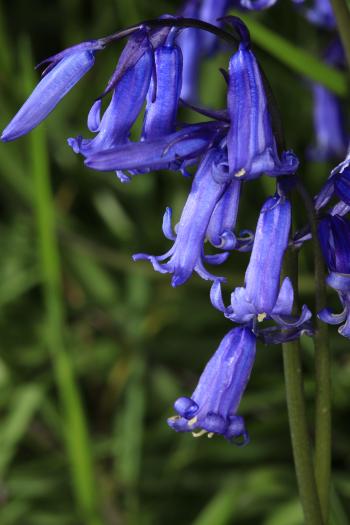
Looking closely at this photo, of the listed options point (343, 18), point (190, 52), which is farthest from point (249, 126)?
point (190, 52)

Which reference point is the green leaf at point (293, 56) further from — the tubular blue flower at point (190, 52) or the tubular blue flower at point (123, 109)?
the tubular blue flower at point (123, 109)

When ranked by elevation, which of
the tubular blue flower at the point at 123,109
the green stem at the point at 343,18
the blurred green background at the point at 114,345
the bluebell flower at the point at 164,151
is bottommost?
the blurred green background at the point at 114,345

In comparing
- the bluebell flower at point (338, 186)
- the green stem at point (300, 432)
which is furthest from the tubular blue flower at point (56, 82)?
the green stem at point (300, 432)

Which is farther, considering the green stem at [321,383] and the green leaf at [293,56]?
the green leaf at [293,56]

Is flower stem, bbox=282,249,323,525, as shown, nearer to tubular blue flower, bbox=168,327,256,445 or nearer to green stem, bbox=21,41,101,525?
tubular blue flower, bbox=168,327,256,445

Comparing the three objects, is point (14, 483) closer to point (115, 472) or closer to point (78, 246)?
point (115, 472)

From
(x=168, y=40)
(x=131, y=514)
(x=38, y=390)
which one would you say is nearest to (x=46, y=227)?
(x=38, y=390)

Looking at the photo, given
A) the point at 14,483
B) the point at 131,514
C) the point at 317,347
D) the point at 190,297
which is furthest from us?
the point at 190,297
